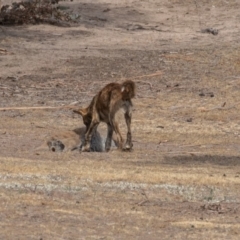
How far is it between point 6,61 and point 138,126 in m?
5.63

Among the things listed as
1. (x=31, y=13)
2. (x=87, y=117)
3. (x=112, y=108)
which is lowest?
(x=31, y=13)

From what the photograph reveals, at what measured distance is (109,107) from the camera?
49.3 ft

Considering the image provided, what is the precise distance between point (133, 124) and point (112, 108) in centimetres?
250

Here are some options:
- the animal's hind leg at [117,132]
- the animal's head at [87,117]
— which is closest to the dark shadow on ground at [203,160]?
the animal's hind leg at [117,132]

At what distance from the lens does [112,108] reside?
49.1 feet

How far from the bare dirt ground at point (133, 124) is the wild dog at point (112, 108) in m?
0.25

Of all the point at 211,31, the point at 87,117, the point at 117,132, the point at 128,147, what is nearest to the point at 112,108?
the point at 117,132

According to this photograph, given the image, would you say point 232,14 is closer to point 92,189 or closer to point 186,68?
point 186,68

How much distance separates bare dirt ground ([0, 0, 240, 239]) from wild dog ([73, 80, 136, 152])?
9.9 inches

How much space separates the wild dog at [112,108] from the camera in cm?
1475

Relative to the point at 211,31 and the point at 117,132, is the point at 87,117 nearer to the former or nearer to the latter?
the point at 117,132

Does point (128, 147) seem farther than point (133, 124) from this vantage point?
No

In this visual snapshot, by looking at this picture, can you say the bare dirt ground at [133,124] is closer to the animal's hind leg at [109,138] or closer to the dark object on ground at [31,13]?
the animal's hind leg at [109,138]

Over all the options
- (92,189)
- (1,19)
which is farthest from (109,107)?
(1,19)
